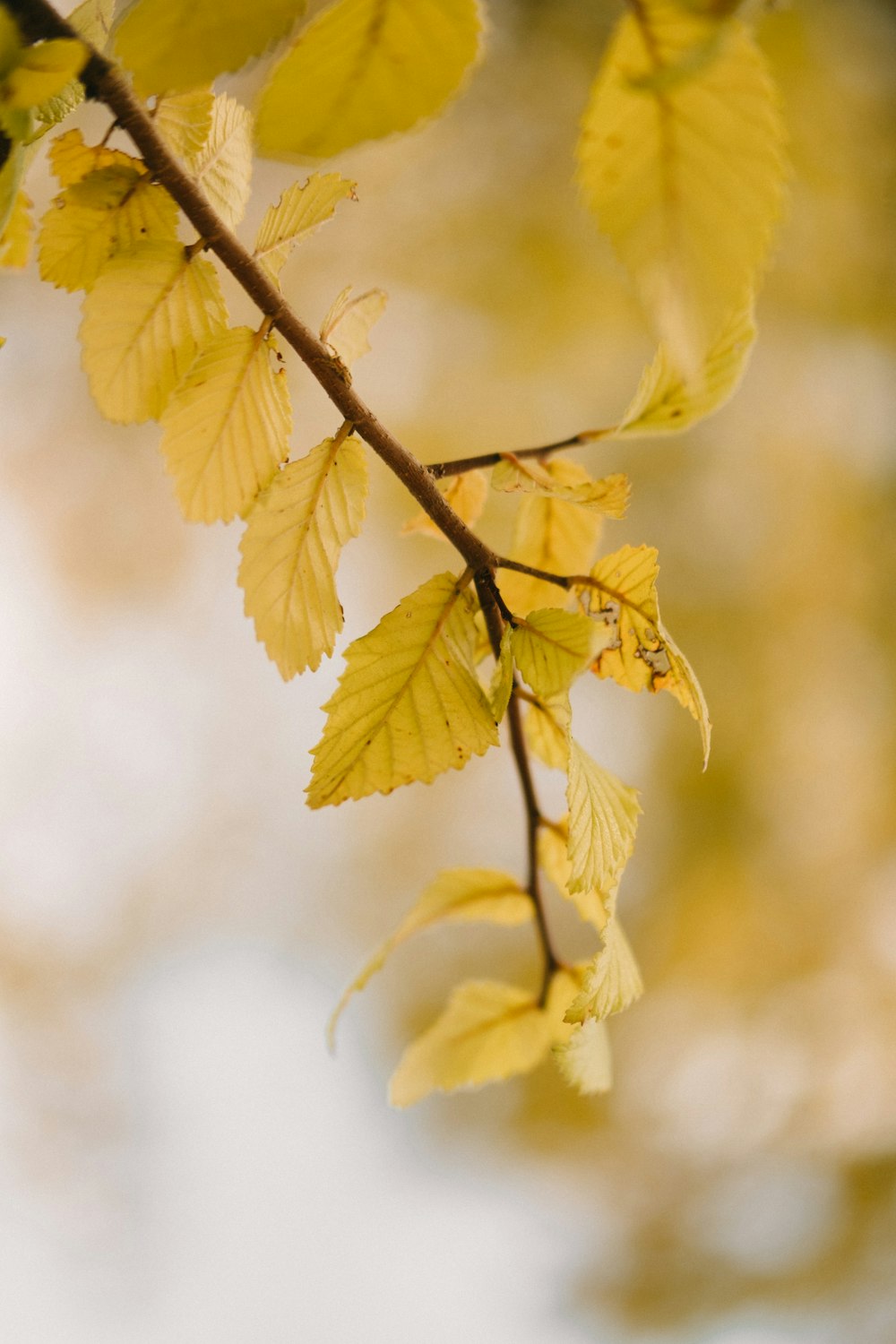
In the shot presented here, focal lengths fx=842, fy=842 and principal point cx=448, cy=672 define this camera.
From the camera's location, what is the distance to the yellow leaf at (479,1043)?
0.33 meters

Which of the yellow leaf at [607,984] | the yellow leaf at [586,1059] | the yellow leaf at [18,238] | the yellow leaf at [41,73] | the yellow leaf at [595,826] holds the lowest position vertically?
the yellow leaf at [586,1059]

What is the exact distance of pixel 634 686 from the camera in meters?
0.27

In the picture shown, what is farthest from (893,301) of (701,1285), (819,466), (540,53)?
(701,1285)

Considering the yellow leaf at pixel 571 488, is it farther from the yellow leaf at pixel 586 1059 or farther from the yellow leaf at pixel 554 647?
the yellow leaf at pixel 586 1059

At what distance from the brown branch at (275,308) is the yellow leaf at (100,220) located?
3 cm

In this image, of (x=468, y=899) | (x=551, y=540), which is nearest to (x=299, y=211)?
(x=551, y=540)

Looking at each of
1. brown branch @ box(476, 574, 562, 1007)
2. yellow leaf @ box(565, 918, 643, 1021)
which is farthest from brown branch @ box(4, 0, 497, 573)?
yellow leaf @ box(565, 918, 643, 1021)

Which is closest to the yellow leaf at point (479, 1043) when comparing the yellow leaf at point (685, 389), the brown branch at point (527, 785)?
the brown branch at point (527, 785)

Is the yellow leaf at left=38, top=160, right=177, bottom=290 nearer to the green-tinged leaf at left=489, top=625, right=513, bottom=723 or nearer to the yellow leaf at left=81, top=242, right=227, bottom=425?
the yellow leaf at left=81, top=242, right=227, bottom=425

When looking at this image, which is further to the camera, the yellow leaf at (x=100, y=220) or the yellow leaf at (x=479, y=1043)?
the yellow leaf at (x=479, y=1043)

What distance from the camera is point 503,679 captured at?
216 millimetres

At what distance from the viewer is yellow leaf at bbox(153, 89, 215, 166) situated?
0.22 meters

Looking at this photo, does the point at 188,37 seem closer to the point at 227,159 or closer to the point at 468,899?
the point at 227,159

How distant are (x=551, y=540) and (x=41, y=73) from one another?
20cm
